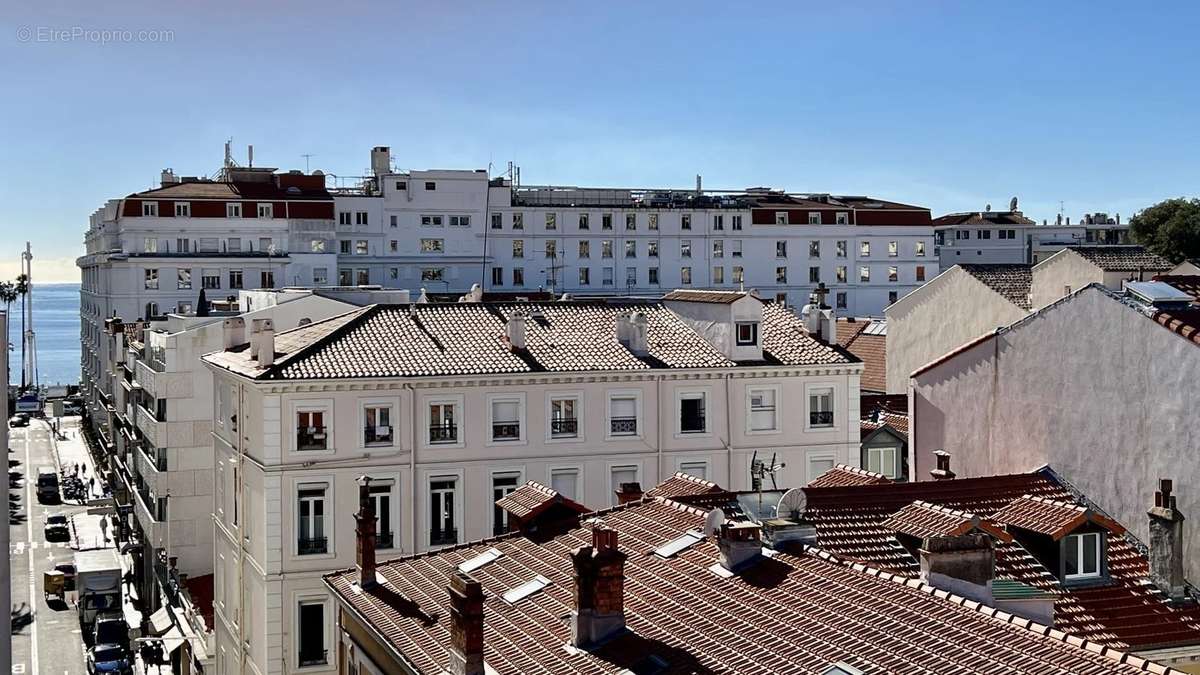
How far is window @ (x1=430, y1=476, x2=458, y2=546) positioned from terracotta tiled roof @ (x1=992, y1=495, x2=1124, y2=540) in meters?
17.3

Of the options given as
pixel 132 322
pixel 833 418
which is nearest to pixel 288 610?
pixel 833 418

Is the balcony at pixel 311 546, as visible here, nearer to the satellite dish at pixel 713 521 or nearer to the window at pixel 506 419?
the window at pixel 506 419

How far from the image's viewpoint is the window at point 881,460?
4212cm

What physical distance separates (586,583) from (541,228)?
278 ft

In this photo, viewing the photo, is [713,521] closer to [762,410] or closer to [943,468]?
[943,468]

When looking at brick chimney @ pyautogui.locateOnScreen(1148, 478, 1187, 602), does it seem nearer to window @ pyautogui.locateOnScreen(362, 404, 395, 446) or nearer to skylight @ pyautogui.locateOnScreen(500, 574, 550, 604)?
skylight @ pyautogui.locateOnScreen(500, 574, 550, 604)

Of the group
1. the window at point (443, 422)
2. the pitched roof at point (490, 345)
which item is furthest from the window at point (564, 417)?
the window at point (443, 422)

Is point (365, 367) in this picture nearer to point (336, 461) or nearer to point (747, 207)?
point (336, 461)

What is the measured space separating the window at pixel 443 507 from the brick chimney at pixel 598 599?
62.3 feet

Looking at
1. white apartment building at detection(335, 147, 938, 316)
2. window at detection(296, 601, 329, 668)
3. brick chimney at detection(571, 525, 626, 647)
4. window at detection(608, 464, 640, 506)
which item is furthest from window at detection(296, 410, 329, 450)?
white apartment building at detection(335, 147, 938, 316)

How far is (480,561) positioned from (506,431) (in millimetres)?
13880

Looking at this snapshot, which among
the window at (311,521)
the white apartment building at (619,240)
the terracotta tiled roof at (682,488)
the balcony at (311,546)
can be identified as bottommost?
the balcony at (311,546)

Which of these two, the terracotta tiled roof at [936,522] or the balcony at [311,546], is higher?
the terracotta tiled roof at [936,522]

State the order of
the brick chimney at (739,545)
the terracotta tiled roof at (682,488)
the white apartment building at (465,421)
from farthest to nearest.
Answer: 1. the white apartment building at (465,421)
2. the terracotta tiled roof at (682,488)
3. the brick chimney at (739,545)
